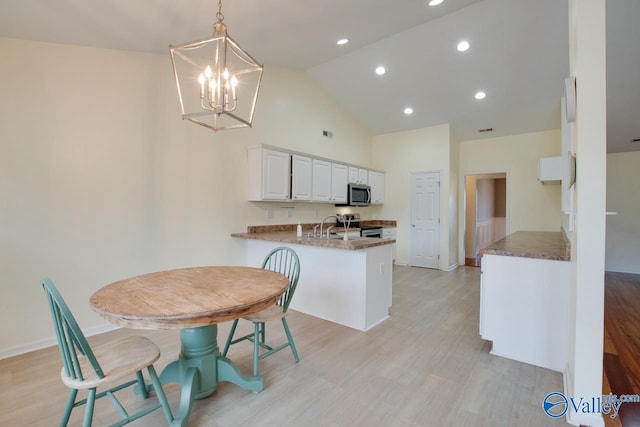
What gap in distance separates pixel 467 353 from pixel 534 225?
174 inches

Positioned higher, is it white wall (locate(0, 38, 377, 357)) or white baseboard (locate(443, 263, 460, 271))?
white wall (locate(0, 38, 377, 357))

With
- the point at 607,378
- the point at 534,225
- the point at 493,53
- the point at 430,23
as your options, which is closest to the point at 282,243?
the point at 607,378

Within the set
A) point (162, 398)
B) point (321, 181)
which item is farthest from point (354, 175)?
point (162, 398)

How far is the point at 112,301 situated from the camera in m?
1.54

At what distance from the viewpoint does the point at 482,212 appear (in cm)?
786

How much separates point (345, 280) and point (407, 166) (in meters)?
4.07

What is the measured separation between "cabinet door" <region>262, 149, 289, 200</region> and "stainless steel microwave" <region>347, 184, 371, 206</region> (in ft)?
5.41

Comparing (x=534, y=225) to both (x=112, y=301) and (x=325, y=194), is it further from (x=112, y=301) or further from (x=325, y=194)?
(x=112, y=301)

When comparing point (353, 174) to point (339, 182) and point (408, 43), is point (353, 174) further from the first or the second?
point (408, 43)

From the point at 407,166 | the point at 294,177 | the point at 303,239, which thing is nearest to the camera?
the point at 303,239

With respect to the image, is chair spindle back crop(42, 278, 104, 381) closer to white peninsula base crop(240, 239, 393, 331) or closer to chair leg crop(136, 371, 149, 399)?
chair leg crop(136, 371, 149, 399)

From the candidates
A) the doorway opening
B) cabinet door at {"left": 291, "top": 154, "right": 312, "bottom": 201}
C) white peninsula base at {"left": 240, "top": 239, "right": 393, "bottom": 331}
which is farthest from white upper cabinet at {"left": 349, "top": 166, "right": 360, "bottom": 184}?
A: the doorway opening

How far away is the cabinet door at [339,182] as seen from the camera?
5.20m

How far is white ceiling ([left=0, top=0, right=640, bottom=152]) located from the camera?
8.09 feet
